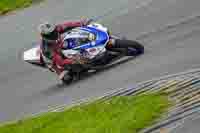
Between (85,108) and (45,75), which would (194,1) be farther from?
(85,108)

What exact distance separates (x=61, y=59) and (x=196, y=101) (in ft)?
21.5

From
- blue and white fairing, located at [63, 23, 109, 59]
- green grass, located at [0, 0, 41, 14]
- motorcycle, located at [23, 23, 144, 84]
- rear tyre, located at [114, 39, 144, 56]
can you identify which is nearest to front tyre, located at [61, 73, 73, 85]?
motorcycle, located at [23, 23, 144, 84]

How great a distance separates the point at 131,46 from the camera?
18.3 metres

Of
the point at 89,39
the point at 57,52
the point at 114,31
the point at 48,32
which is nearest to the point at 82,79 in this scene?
the point at 57,52

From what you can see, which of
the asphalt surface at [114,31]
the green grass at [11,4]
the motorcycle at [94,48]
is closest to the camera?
the asphalt surface at [114,31]

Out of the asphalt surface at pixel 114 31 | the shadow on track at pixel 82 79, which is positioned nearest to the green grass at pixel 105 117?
the asphalt surface at pixel 114 31

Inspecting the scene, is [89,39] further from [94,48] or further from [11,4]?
[11,4]

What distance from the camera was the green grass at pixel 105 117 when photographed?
Result: 42.5 ft

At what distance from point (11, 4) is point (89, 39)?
406 inches

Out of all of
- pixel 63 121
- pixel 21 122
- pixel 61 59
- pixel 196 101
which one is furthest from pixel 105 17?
pixel 196 101

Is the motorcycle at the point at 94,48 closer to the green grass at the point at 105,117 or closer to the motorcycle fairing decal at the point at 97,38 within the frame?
the motorcycle fairing decal at the point at 97,38

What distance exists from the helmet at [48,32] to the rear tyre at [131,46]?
154 centimetres

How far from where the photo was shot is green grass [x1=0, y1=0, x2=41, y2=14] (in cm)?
2761

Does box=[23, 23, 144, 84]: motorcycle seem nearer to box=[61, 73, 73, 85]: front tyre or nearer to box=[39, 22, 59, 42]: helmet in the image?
box=[61, 73, 73, 85]: front tyre
